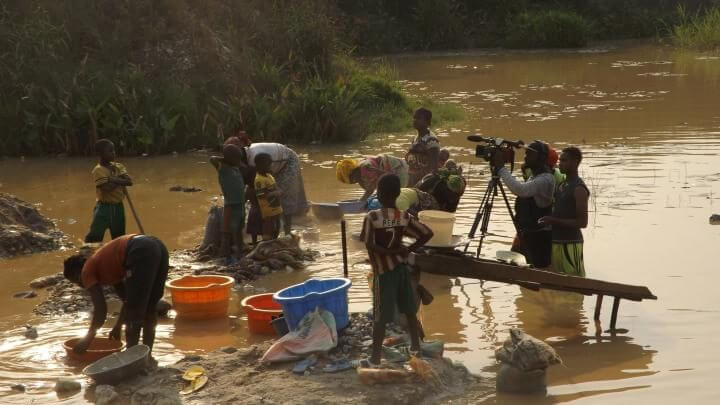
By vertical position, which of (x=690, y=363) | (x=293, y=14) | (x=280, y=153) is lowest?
(x=690, y=363)

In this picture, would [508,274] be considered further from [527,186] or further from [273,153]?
[273,153]

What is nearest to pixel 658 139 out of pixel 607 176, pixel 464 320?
pixel 607 176

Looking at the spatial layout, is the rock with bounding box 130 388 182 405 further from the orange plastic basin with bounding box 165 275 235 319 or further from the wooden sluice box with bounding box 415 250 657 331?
Answer: the wooden sluice box with bounding box 415 250 657 331

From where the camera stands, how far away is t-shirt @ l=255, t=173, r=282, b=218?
32.0 ft

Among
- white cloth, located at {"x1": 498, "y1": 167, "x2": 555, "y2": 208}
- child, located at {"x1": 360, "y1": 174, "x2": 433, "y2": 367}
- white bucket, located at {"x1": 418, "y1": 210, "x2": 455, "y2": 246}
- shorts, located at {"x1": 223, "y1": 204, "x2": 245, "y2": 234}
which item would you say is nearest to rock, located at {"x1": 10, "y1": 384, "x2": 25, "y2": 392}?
child, located at {"x1": 360, "y1": 174, "x2": 433, "y2": 367}

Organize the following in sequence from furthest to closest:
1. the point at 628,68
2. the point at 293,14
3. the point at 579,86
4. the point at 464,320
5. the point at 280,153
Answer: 1. the point at 628,68
2. the point at 579,86
3. the point at 293,14
4. the point at 280,153
5. the point at 464,320

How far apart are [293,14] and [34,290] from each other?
1131cm

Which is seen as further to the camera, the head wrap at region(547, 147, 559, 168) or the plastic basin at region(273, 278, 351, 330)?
the head wrap at region(547, 147, 559, 168)

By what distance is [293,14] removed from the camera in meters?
19.3

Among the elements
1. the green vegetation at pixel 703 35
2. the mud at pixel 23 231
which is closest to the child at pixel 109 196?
the mud at pixel 23 231

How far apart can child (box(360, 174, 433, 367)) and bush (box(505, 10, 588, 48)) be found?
26.9 metres

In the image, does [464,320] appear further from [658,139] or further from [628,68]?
[628,68]

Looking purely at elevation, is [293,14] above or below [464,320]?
above

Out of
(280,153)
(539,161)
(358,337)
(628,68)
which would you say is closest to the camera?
(358,337)
